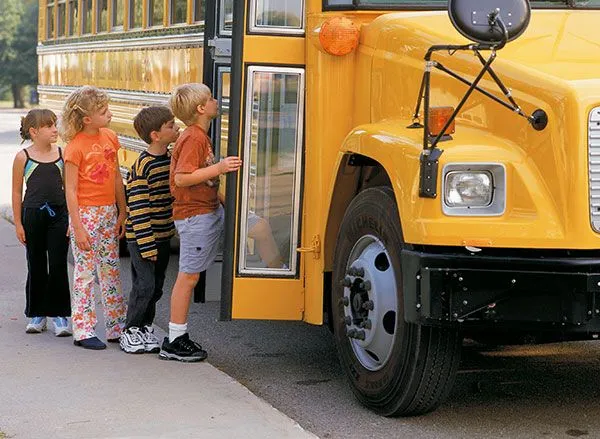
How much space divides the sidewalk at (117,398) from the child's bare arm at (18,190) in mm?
552

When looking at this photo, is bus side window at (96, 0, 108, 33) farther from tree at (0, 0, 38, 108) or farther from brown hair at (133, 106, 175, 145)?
tree at (0, 0, 38, 108)

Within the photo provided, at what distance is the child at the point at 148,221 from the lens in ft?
22.0

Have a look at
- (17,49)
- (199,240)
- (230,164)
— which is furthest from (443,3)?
(17,49)

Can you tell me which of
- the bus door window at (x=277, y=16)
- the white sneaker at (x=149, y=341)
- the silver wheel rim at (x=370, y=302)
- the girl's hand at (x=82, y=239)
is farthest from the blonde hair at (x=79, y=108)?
the silver wheel rim at (x=370, y=302)

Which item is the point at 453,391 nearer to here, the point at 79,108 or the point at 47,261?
the point at 79,108

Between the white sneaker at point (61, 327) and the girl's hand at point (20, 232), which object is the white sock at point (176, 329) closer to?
the white sneaker at point (61, 327)

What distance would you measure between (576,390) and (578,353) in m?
0.82

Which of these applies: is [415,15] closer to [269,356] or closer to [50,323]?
[269,356]

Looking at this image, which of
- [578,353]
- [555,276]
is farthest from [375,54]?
[578,353]

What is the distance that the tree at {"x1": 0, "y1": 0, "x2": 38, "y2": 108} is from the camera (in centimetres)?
6644

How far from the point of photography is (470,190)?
477 cm

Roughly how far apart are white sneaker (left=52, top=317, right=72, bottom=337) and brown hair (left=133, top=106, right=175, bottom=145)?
3.62 ft

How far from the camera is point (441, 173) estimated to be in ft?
15.5

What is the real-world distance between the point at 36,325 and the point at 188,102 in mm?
1634
